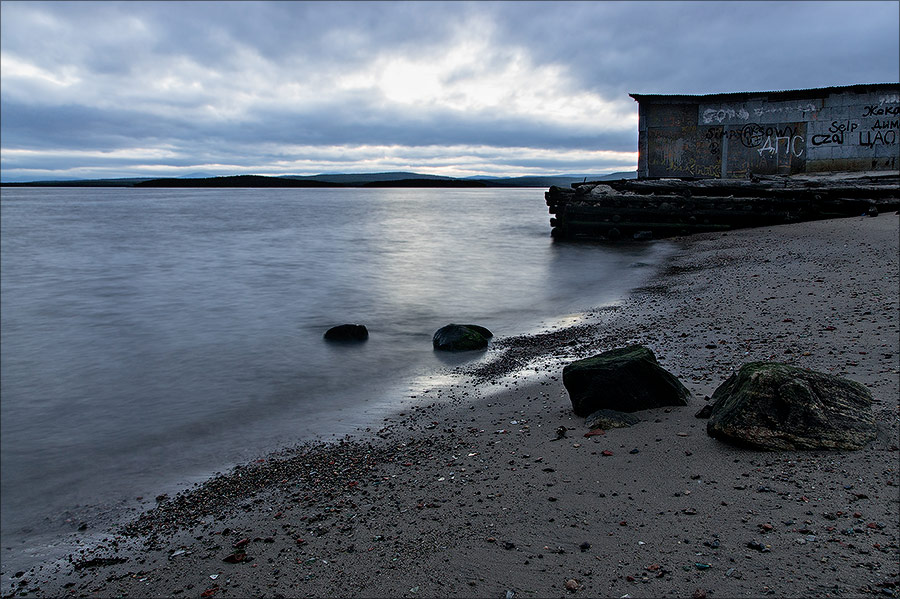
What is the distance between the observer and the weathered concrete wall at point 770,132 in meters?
21.2

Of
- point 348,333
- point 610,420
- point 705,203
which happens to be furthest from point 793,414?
point 705,203

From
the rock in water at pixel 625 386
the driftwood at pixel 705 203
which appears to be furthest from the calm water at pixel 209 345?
the rock in water at pixel 625 386

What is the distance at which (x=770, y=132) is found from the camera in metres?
22.4

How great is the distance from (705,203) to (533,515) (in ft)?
61.6

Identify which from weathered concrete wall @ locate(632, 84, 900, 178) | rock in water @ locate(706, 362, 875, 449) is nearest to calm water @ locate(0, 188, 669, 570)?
rock in water @ locate(706, 362, 875, 449)

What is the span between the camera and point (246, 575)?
3094mm

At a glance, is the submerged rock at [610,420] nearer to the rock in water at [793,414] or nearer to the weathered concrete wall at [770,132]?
the rock in water at [793,414]

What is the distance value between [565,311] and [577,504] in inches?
303

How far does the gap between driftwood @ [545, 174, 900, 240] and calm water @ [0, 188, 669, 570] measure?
1.87 metres

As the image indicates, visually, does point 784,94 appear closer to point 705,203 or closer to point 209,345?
point 705,203

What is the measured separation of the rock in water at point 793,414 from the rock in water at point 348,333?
6.22m

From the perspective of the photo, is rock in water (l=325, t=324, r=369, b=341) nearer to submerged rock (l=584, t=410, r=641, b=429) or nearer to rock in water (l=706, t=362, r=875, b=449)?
submerged rock (l=584, t=410, r=641, b=429)

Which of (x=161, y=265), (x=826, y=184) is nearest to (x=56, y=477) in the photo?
(x=161, y=265)

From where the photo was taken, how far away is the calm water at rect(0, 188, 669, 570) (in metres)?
5.30
